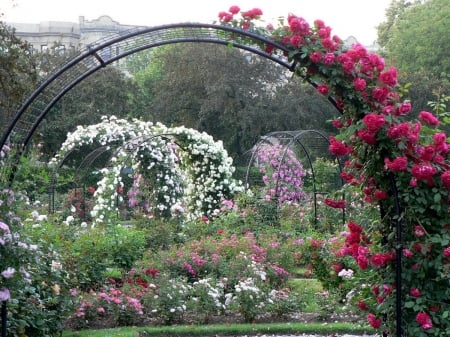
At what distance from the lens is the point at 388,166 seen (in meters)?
4.19

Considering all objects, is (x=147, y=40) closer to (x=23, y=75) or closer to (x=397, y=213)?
(x=397, y=213)

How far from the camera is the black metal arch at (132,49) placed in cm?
438

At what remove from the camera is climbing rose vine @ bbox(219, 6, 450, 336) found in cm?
424

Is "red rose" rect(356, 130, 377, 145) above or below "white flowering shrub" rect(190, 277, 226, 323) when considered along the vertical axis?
above

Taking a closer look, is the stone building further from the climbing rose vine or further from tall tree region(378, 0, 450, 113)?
the climbing rose vine

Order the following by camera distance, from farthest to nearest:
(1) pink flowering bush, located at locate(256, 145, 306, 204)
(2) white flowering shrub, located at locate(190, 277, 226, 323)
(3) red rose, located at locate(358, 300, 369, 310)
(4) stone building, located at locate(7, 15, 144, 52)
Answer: (4) stone building, located at locate(7, 15, 144, 52) → (1) pink flowering bush, located at locate(256, 145, 306, 204) → (2) white flowering shrub, located at locate(190, 277, 226, 323) → (3) red rose, located at locate(358, 300, 369, 310)

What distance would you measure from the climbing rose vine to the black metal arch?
74 millimetres

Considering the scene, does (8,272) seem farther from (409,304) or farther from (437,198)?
(437,198)

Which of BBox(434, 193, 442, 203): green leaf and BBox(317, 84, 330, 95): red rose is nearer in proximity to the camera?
BBox(434, 193, 442, 203): green leaf

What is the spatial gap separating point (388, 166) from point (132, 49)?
6.29ft

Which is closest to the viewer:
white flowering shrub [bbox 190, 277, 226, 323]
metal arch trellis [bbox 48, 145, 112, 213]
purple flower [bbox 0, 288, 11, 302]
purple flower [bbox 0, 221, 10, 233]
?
purple flower [bbox 0, 221, 10, 233]

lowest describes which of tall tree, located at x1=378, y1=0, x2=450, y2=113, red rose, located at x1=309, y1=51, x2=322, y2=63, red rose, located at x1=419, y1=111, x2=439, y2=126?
red rose, located at x1=419, y1=111, x2=439, y2=126

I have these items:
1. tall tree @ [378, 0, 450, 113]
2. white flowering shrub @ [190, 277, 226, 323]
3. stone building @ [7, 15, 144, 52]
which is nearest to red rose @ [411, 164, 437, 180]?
white flowering shrub @ [190, 277, 226, 323]

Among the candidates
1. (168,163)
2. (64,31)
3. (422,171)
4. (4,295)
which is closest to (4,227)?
(4,295)
